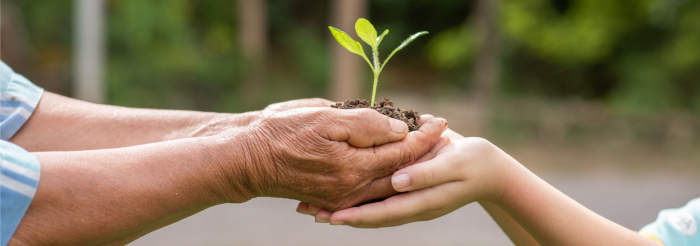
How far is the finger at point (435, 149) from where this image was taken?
2.15 meters

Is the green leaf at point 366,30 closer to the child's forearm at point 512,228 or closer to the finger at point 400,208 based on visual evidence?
the finger at point 400,208

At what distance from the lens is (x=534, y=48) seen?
12.9 m

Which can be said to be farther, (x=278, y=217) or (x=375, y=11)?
(x=375, y=11)

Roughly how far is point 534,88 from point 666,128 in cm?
389

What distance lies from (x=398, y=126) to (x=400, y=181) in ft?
0.68

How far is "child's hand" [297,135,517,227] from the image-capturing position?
200cm

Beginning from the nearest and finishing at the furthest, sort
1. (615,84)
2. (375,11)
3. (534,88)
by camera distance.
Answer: (615,84) → (534,88) → (375,11)

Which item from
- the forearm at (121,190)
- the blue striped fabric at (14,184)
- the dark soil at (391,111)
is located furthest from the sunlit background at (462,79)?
the blue striped fabric at (14,184)

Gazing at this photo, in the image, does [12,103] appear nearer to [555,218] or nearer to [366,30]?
[366,30]

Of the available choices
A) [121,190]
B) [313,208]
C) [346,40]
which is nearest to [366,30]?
[346,40]

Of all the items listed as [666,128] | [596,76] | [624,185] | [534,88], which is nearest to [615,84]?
[596,76]

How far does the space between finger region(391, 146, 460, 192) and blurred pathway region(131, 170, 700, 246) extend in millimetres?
3537

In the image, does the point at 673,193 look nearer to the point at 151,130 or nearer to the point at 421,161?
the point at 421,161

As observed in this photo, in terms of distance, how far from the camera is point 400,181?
6.50ft
